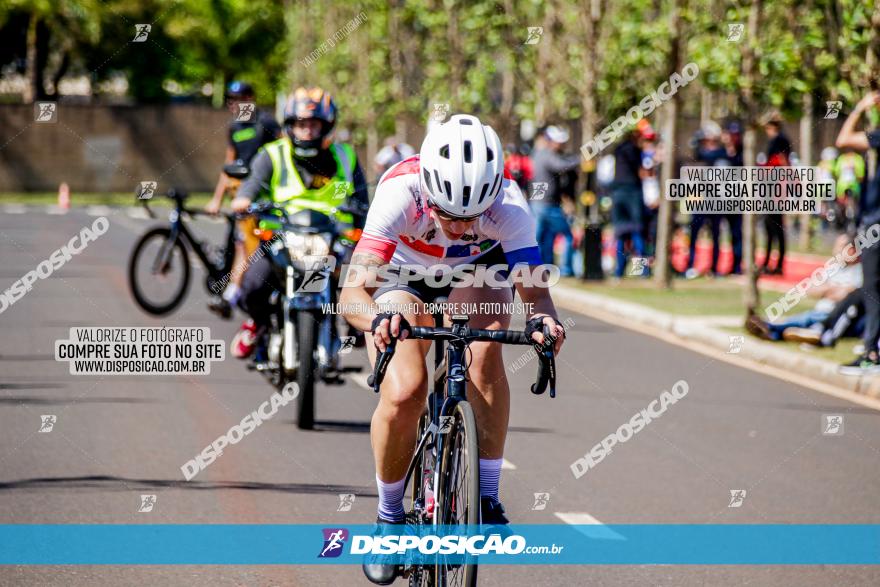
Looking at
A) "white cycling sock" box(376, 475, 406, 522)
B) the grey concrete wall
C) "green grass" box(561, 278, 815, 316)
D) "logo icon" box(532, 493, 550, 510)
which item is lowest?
"logo icon" box(532, 493, 550, 510)

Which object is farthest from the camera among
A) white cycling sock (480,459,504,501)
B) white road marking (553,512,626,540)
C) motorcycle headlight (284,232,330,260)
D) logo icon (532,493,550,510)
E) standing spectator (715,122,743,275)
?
standing spectator (715,122,743,275)

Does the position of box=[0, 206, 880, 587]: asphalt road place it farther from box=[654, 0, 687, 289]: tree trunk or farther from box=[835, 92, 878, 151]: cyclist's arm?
box=[654, 0, 687, 289]: tree trunk

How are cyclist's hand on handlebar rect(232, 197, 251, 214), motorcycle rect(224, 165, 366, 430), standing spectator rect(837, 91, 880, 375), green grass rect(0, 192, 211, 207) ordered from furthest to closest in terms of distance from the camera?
green grass rect(0, 192, 211, 207) → standing spectator rect(837, 91, 880, 375) → cyclist's hand on handlebar rect(232, 197, 251, 214) → motorcycle rect(224, 165, 366, 430)

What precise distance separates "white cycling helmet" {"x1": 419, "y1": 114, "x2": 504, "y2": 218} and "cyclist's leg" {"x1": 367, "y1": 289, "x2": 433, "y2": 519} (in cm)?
68

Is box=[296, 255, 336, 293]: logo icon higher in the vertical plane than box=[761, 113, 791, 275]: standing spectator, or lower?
lower

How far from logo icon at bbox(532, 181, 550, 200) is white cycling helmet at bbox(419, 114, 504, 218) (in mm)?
14197

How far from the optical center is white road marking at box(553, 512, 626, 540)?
7.13 metres

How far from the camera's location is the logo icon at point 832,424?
1008cm

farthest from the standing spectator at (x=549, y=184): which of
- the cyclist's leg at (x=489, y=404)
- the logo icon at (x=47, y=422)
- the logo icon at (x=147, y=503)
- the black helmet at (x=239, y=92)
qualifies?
the cyclist's leg at (x=489, y=404)

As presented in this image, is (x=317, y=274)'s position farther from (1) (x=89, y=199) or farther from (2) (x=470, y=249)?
(1) (x=89, y=199)

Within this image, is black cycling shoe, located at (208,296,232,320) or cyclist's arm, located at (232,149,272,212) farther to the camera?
black cycling shoe, located at (208,296,232,320)

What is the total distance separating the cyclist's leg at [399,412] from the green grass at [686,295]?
36.0ft

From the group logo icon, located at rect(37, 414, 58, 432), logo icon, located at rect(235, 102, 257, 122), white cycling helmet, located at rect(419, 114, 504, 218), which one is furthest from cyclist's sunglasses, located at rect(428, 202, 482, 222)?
logo icon, located at rect(235, 102, 257, 122)

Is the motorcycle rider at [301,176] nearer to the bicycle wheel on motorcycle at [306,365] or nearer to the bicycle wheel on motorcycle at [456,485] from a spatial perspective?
the bicycle wheel on motorcycle at [306,365]
